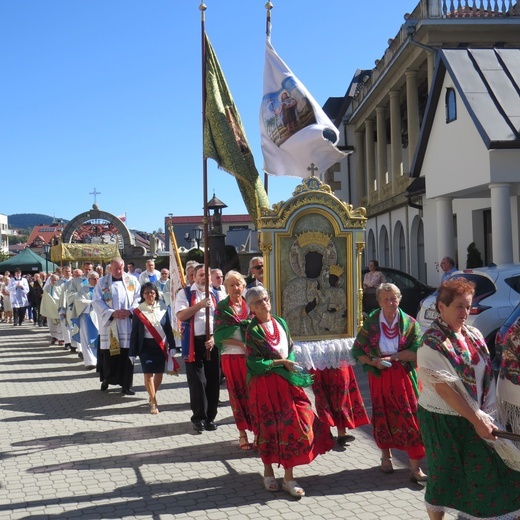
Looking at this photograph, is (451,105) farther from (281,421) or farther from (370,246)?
(370,246)

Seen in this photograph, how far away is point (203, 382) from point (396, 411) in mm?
2517

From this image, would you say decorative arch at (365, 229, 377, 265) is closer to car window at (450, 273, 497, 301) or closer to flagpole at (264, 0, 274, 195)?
car window at (450, 273, 497, 301)

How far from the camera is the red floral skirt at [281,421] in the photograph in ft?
18.7

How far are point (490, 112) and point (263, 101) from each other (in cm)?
651

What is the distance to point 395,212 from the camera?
91.6 ft

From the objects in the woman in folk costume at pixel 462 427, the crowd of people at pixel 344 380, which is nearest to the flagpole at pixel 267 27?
the crowd of people at pixel 344 380

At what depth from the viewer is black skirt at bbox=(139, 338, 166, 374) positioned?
9117 mm

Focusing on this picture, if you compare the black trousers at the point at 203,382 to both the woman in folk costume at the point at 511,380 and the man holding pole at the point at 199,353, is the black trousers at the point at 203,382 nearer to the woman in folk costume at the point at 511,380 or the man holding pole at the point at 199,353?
the man holding pole at the point at 199,353

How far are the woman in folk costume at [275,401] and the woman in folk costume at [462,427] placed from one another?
1.55m

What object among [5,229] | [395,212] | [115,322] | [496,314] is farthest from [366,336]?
[5,229]

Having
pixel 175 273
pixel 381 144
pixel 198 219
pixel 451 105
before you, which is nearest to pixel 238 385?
pixel 175 273

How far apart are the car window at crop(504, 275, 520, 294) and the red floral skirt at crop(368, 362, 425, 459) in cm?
405

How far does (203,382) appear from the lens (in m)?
7.90

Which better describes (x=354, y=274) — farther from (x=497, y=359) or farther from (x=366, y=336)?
(x=497, y=359)
